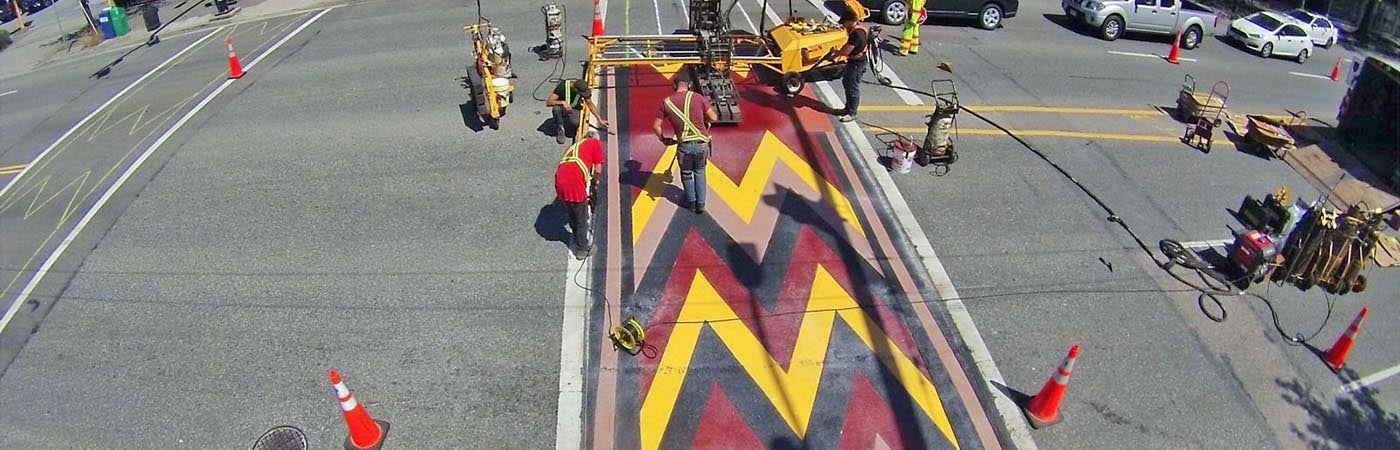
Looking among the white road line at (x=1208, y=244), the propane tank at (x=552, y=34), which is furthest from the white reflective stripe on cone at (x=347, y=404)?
the propane tank at (x=552, y=34)

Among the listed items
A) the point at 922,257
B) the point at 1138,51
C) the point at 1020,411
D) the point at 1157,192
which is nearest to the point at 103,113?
the point at 922,257

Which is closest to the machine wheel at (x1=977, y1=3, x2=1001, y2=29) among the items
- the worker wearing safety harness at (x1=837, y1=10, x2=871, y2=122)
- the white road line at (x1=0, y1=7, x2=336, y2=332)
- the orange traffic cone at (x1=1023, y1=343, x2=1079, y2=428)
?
the worker wearing safety harness at (x1=837, y1=10, x2=871, y2=122)

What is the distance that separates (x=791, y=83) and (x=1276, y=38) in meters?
16.8

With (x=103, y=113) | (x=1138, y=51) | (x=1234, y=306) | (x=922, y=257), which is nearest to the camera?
(x=1234, y=306)

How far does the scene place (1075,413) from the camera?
7.50 metres

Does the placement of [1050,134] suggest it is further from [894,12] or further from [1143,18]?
[1143,18]

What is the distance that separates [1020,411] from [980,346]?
3.18ft

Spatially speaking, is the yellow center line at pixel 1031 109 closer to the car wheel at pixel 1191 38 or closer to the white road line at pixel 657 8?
the white road line at pixel 657 8

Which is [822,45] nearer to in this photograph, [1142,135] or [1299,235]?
[1142,135]

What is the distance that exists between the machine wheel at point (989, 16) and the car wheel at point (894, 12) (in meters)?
1.96

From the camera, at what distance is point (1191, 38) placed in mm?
20406

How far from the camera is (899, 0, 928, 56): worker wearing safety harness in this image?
16.0m

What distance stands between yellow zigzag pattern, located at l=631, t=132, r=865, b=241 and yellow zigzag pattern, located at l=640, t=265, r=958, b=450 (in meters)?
1.48

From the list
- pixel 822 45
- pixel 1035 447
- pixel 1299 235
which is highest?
pixel 822 45
